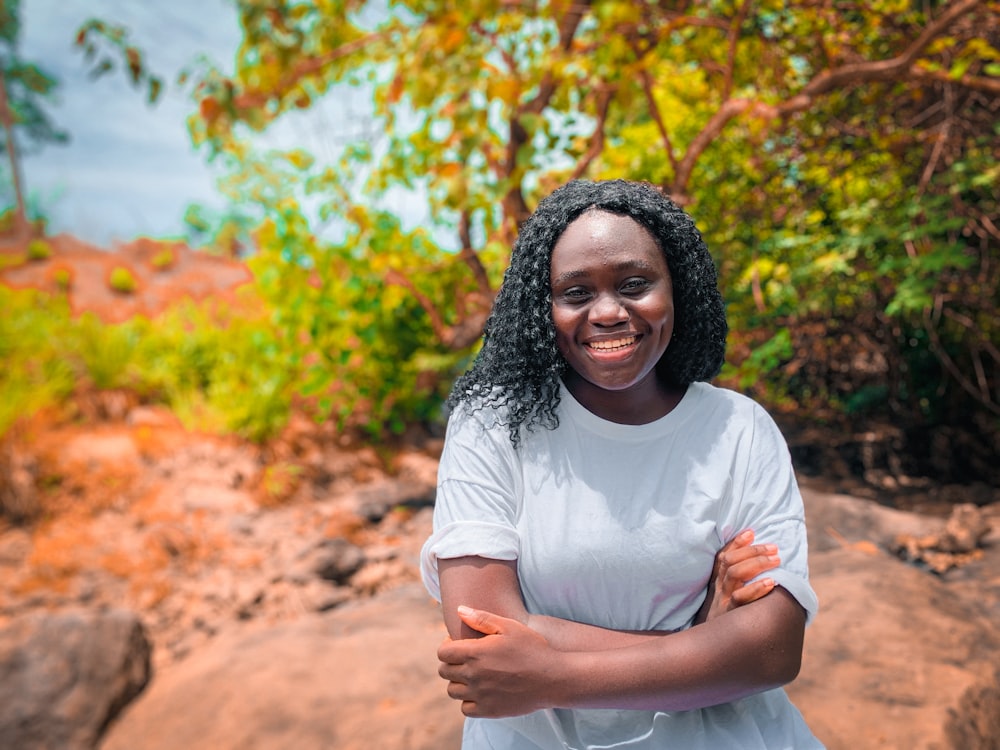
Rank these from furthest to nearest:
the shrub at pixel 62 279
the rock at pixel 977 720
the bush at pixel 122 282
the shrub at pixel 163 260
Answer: the shrub at pixel 163 260, the bush at pixel 122 282, the shrub at pixel 62 279, the rock at pixel 977 720

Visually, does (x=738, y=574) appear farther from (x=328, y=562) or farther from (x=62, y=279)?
(x=62, y=279)

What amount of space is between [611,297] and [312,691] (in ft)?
7.51

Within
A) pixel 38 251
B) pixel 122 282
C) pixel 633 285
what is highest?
pixel 38 251

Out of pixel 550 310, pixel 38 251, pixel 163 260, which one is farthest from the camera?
pixel 163 260

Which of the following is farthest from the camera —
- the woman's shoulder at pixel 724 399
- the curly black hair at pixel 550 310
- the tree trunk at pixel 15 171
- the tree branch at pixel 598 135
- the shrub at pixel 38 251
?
the tree trunk at pixel 15 171

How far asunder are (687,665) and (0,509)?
5272 millimetres

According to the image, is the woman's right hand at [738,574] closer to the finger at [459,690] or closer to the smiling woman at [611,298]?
the smiling woman at [611,298]

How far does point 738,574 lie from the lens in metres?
1.35

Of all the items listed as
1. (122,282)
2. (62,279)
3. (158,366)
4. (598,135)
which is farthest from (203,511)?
(62,279)

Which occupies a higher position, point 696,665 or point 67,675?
point 696,665

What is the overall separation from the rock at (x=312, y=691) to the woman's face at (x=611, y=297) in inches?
60.1

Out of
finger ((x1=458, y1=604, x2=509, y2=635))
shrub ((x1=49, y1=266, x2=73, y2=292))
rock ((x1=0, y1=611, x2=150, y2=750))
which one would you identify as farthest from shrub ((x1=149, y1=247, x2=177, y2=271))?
finger ((x1=458, y1=604, x2=509, y2=635))

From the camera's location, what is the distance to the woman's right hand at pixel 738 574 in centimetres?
→ 132

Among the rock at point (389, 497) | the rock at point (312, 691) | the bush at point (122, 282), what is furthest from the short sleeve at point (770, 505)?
the bush at point (122, 282)
